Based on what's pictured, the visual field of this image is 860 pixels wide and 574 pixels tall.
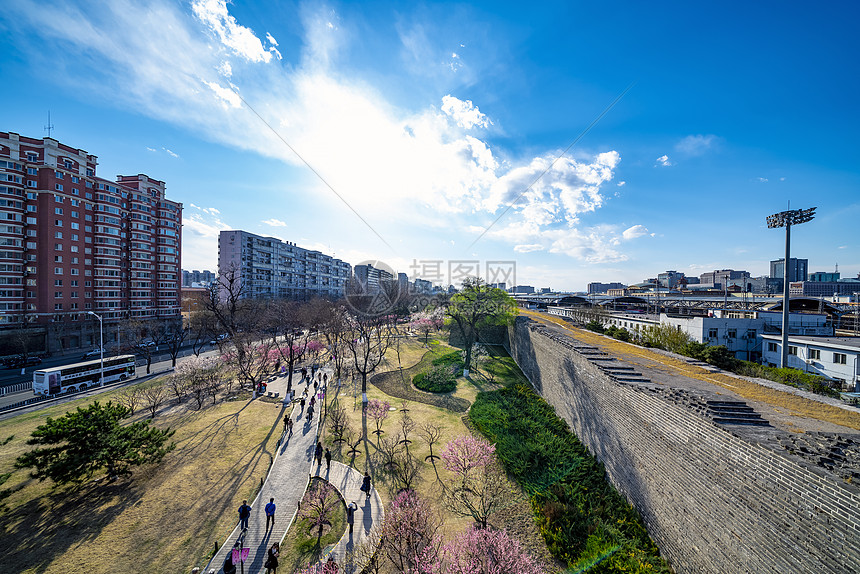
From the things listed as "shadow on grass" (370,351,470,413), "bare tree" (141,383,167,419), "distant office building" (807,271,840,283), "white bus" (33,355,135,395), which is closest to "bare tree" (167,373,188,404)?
"bare tree" (141,383,167,419)

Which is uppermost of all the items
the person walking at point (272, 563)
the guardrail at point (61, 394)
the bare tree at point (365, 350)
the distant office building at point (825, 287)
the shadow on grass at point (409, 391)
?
the distant office building at point (825, 287)

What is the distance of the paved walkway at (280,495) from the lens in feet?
31.5

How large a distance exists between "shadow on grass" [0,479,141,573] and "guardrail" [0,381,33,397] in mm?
21131

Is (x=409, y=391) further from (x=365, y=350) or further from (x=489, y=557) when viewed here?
(x=489, y=557)

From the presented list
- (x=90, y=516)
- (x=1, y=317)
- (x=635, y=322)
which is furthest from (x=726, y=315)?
(x=1, y=317)

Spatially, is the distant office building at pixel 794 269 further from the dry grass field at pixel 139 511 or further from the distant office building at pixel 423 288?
the dry grass field at pixel 139 511

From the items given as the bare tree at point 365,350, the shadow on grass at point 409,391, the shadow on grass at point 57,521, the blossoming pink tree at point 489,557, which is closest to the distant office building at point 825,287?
the shadow on grass at point 409,391

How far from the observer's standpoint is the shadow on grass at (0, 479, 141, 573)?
906cm

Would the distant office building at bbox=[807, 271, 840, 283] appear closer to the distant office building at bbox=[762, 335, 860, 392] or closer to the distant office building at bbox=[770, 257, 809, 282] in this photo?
the distant office building at bbox=[770, 257, 809, 282]

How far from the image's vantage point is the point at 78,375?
980 inches

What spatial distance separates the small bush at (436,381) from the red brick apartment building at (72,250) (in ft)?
134

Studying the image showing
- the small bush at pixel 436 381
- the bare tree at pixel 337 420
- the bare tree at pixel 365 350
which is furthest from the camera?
the small bush at pixel 436 381

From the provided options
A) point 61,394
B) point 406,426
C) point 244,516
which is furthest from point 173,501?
point 61,394

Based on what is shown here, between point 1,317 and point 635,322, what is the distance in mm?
68098
